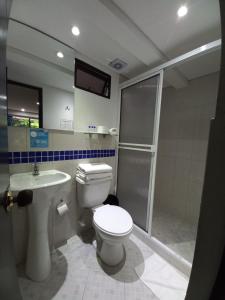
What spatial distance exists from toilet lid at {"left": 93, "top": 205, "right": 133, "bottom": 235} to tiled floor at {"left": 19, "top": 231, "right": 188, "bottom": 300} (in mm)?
438

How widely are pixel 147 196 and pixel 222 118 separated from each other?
147cm

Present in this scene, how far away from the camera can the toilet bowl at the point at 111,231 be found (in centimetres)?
112

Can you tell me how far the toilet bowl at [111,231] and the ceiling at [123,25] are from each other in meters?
1.57

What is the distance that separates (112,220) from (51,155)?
87 centimetres

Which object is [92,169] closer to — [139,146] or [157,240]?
[139,146]

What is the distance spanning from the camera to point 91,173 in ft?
4.66

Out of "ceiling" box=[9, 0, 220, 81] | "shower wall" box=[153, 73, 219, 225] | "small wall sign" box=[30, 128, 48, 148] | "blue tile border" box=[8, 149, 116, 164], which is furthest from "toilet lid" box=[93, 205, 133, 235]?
"ceiling" box=[9, 0, 220, 81]

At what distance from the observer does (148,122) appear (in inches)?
62.4

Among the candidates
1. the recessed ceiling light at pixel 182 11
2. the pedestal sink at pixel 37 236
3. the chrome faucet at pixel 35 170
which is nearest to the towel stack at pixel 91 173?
the pedestal sink at pixel 37 236

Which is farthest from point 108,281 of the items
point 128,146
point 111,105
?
point 111,105

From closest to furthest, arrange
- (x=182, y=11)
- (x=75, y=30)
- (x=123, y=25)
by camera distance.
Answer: (x=182, y=11) < (x=123, y=25) < (x=75, y=30)

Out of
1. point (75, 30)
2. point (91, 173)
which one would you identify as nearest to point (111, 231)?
point (91, 173)

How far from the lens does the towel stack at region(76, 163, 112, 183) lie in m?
1.40

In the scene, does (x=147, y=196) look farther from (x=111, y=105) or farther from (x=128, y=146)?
(x=111, y=105)
